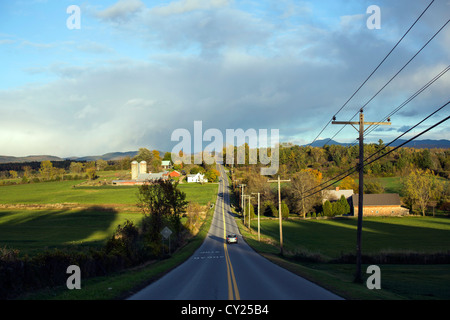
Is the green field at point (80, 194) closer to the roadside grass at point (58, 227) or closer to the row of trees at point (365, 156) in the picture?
the roadside grass at point (58, 227)

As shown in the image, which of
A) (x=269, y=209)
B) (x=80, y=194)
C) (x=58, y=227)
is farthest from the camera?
(x=80, y=194)

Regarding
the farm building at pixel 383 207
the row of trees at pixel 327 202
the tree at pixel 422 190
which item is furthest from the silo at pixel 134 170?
the tree at pixel 422 190

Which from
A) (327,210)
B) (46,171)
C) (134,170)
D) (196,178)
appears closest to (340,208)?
(327,210)

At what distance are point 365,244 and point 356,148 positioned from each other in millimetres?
117347

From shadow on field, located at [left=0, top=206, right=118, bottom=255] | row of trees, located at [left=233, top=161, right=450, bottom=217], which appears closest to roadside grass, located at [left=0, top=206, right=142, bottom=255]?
shadow on field, located at [left=0, top=206, right=118, bottom=255]

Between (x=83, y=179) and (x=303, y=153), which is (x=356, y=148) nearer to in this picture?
(x=303, y=153)

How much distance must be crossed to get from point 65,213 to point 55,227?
18292mm

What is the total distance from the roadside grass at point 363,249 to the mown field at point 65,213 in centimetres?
2119

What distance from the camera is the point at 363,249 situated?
148ft

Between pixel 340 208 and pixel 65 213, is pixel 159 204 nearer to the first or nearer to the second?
pixel 65 213

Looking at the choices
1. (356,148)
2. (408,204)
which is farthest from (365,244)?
(356,148)
